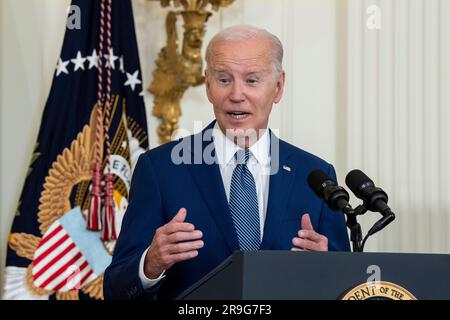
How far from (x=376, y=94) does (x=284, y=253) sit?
264cm

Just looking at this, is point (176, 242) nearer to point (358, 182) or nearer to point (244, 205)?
point (358, 182)

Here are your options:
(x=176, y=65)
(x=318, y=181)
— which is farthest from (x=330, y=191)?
(x=176, y=65)

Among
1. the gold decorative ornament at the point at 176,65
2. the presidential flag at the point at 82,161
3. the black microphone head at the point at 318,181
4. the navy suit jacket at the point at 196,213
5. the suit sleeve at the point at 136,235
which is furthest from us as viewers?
the gold decorative ornament at the point at 176,65

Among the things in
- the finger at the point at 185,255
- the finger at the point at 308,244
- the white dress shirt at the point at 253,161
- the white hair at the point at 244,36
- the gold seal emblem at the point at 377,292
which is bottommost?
the gold seal emblem at the point at 377,292

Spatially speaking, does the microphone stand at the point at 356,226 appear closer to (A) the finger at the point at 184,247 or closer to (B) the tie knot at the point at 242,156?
(A) the finger at the point at 184,247

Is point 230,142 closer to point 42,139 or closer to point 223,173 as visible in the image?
point 223,173

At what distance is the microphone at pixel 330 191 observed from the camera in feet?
7.56

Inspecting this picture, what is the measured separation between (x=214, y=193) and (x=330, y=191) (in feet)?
2.01

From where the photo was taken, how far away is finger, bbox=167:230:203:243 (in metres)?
2.28

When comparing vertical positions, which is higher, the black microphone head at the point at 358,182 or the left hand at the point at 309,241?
the black microphone head at the point at 358,182

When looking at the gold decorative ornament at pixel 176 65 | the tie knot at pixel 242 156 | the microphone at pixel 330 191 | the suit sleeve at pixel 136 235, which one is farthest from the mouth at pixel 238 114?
the gold decorative ornament at pixel 176 65

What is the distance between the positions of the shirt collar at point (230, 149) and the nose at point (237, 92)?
0.43 ft

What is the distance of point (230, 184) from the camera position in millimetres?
2930

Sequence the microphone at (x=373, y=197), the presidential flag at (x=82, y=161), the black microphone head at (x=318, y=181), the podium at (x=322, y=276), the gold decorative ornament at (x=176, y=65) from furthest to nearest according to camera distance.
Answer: the gold decorative ornament at (x=176, y=65) → the presidential flag at (x=82, y=161) → the black microphone head at (x=318, y=181) → the microphone at (x=373, y=197) → the podium at (x=322, y=276)
